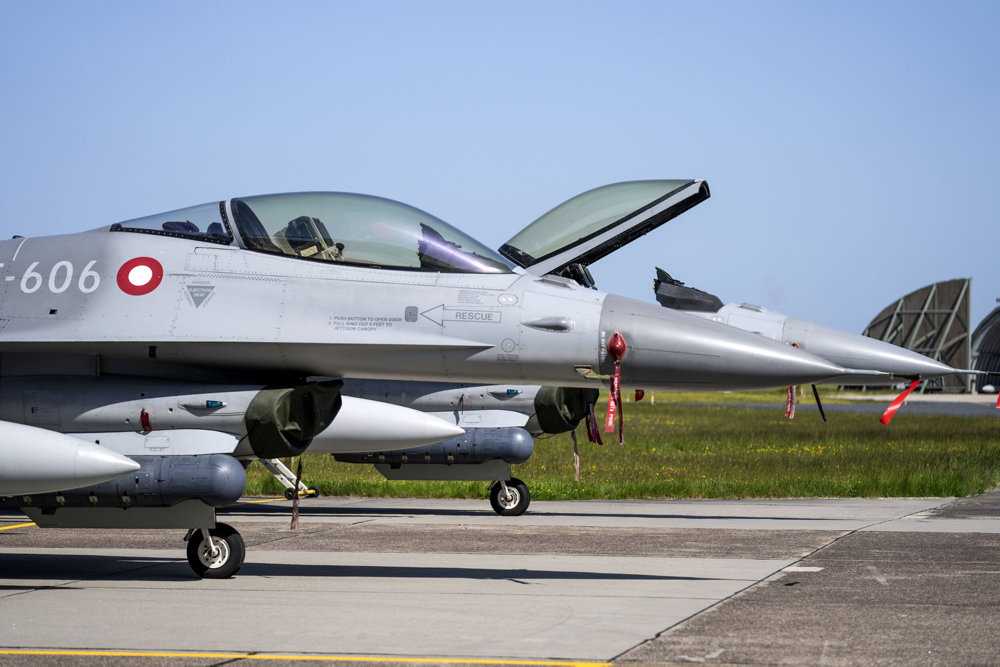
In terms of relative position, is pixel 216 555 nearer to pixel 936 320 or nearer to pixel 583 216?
pixel 583 216

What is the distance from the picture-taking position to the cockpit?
9461 millimetres

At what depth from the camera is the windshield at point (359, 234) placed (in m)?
9.45

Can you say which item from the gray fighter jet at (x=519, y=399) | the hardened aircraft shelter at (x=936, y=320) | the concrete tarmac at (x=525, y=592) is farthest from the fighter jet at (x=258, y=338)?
the hardened aircraft shelter at (x=936, y=320)

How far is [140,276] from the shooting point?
970 centimetres


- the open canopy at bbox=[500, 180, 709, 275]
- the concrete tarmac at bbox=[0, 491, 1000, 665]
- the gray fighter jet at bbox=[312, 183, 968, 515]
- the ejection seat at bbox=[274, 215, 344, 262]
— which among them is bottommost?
the concrete tarmac at bbox=[0, 491, 1000, 665]

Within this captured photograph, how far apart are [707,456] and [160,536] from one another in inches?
587

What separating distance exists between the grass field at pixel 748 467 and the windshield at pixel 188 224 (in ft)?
29.5

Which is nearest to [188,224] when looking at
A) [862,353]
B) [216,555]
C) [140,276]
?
[140,276]

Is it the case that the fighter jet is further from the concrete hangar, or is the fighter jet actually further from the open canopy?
the concrete hangar

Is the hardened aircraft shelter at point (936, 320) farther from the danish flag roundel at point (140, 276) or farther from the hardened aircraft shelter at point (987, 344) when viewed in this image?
the danish flag roundel at point (140, 276)

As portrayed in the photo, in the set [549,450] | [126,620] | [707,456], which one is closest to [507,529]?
[126,620]

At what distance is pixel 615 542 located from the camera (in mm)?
12109

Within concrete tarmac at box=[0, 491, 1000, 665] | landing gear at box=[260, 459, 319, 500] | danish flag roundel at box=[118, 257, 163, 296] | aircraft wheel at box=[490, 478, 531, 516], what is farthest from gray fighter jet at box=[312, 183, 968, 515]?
danish flag roundel at box=[118, 257, 163, 296]

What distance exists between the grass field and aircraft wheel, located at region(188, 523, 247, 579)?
852 cm
